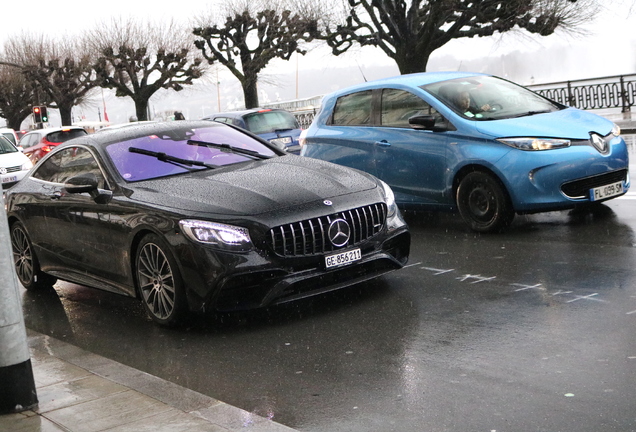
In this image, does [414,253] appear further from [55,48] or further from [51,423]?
[55,48]

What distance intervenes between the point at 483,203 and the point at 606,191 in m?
1.20

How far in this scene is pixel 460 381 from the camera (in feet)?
16.0

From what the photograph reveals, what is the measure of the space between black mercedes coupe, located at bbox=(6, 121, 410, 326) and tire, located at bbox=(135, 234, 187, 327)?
10 millimetres

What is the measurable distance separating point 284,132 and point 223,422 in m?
16.4

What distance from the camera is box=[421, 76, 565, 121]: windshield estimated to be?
376 inches

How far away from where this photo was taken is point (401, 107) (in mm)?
10109

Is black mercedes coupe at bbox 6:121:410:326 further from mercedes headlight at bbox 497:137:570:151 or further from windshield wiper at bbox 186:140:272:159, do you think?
mercedes headlight at bbox 497:137:570:151

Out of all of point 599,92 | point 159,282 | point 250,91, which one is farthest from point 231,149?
point 250,91

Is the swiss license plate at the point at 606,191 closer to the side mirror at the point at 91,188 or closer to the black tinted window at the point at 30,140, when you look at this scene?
the side mirror at the point at 91,188

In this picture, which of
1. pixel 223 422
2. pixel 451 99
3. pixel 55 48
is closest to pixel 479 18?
pixel 451 99

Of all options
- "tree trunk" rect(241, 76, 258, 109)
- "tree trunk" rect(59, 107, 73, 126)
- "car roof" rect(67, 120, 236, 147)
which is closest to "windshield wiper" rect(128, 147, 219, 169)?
"car roof" rect(67, 120, 236, 147)

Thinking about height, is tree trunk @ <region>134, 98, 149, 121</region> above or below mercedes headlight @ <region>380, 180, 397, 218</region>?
below

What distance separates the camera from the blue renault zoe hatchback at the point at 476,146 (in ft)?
28.8

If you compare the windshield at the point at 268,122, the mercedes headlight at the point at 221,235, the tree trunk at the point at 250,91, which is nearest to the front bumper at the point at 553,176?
the mercedes headlight at the point at 221,235
